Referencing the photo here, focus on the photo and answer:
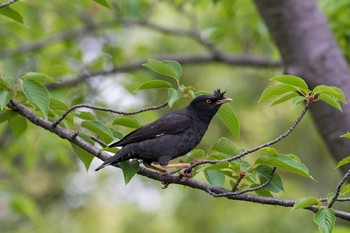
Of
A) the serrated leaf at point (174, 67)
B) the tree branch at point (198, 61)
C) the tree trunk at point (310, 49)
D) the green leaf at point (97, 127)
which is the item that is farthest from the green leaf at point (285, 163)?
the tree branch at point (198, 61)

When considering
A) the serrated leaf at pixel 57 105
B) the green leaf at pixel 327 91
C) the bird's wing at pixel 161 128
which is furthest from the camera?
the bird's wing at pixel 161 128

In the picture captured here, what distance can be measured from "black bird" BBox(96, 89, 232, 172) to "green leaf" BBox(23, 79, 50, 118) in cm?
63

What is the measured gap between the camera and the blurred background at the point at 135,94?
7.48 metres

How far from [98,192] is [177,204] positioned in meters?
5.30

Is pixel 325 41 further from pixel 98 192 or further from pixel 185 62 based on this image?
pixel 98 192

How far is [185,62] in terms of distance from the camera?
773cm

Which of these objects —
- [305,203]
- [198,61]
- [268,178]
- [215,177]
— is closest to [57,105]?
[215,177]

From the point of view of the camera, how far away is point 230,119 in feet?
11.7

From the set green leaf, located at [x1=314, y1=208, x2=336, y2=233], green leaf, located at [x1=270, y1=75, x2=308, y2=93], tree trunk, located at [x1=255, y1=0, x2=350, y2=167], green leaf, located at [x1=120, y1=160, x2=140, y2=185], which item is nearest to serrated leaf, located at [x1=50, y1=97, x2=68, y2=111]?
green leaf, located at [x1=120, y1=160, x2=140, y2=185]

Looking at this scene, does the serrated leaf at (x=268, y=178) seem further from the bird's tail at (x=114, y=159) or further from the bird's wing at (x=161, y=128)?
the bird's wing at (x=161, y=128)

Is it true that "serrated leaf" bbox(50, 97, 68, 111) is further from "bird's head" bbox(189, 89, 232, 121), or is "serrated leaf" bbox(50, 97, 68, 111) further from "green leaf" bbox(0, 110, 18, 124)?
"bird's head" bbox(189, 89, 232, 121)

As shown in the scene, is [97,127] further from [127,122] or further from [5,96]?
[5,96]

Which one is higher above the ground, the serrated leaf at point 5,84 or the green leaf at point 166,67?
the green leaf at point 166,67

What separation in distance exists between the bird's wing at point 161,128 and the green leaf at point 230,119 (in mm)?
587
